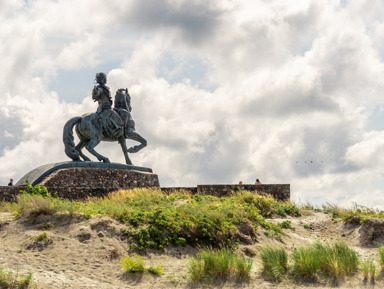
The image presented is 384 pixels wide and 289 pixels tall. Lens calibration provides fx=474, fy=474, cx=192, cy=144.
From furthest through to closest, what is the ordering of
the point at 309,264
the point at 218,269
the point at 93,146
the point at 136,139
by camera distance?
the point at 136,139, the point at 93,146, the point at 309,264, the point at 218,269

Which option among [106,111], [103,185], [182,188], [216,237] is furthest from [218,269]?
[106,111]

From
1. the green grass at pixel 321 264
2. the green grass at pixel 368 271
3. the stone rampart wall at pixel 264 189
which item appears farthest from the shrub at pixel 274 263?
the stone rampart wall at pixel 264 189

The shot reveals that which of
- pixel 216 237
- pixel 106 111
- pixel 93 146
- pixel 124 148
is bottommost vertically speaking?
pixel 216 237

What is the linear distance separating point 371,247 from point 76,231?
29.2 ft

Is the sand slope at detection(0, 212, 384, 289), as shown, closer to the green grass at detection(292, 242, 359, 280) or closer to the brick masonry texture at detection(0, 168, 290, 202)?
the green grass at detection(292, 242, 359, 280)

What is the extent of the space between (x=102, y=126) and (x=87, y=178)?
9.37 ft

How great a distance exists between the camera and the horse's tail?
22562 millimetres

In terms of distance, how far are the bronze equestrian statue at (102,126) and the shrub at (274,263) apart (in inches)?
571

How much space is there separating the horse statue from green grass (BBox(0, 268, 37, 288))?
47.7ft

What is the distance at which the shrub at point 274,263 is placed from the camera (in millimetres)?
9500

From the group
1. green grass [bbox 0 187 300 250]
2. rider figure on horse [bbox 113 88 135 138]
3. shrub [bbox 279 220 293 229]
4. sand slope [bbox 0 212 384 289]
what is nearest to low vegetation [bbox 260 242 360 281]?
sand slope [bbox 0 212 384 289]

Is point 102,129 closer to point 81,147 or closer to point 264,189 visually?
point 81,147

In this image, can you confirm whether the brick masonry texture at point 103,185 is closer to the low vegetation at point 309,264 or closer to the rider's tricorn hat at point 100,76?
the rider's tricorn hat at point 100,76

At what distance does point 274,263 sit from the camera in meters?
9.67
